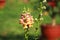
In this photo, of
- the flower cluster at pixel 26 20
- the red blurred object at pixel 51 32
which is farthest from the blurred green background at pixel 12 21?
the flower cluster at pixel 26 20

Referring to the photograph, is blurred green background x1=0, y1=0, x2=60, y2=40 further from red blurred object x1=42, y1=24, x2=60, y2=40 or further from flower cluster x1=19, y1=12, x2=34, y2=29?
flower cluster x1=19, y1=12, x2=34, y2=29

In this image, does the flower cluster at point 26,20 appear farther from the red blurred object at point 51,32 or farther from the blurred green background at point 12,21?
the red blurred object at point 51,32

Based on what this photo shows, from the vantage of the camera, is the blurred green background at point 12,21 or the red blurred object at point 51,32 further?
the blurred green background at point 12,21

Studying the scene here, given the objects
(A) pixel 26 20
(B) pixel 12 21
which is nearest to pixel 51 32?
(B) pixel 12 21

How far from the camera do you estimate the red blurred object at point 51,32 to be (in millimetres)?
6567

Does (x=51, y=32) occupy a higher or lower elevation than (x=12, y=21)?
lower

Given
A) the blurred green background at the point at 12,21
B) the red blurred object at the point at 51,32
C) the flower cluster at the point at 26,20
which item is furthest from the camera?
the blurred green background at the point at 12,21

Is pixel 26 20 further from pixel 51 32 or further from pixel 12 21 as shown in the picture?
pixel 12 21

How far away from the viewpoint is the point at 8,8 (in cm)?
1030

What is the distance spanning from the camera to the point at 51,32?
6.64m

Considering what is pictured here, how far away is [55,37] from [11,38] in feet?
4.35

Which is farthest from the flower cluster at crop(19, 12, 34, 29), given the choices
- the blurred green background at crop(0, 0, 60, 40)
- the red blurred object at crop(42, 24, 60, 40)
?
the red blurred object at crop(42, 24, 60, 40)

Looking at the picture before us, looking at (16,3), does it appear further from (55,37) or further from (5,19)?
(55,37)

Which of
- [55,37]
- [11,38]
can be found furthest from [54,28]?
[11,38]
